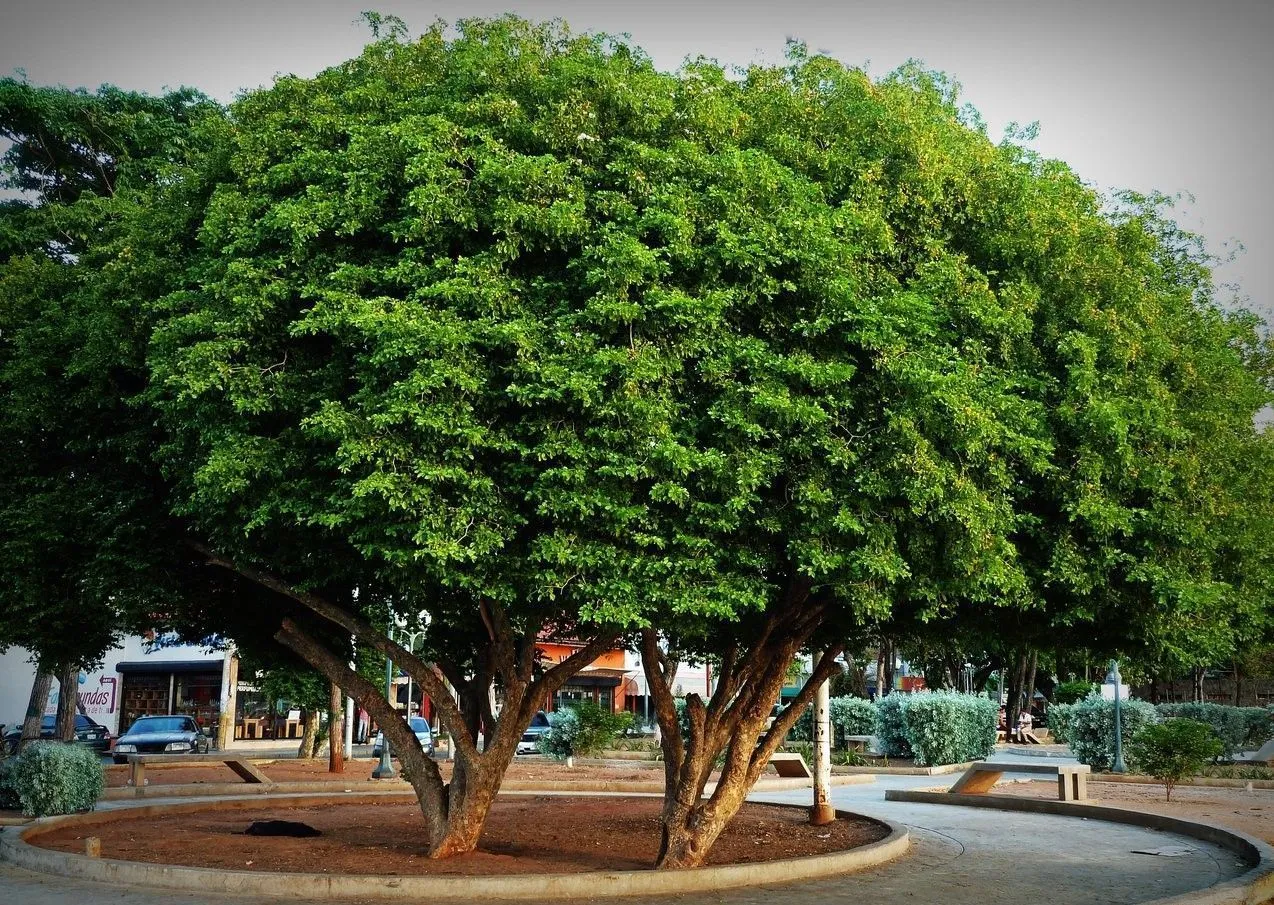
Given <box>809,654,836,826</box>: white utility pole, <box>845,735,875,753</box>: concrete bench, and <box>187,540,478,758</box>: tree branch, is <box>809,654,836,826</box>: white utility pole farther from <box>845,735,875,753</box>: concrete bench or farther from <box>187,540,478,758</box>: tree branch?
<box>845,735,875,753</box>: concrete bench

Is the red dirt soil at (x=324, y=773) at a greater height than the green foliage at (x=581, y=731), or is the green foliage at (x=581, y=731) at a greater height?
the green foliage at (x=581, y=731)

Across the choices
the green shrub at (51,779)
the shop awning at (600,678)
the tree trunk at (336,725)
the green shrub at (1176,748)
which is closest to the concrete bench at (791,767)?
the green shrub at (1176,748)

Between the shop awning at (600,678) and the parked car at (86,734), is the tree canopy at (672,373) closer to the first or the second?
the parked car at (86,734)

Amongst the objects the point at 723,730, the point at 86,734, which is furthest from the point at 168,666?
the point at 723,730

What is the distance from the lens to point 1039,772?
2120cm

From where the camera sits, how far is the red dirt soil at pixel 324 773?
28.0m

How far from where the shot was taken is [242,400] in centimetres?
1105

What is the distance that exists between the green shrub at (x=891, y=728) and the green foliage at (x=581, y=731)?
7.78 meters

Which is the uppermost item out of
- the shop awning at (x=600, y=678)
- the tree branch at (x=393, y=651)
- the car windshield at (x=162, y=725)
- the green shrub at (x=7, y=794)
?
the tree branch at (x=393, y=651)

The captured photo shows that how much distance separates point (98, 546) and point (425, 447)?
6.55 meters

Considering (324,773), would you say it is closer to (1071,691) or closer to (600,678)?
(600,678)

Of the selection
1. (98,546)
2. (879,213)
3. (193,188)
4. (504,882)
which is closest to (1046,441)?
(879,213)

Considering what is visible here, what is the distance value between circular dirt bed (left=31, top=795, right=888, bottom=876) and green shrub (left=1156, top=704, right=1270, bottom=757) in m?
21.0

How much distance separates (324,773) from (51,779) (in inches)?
535
